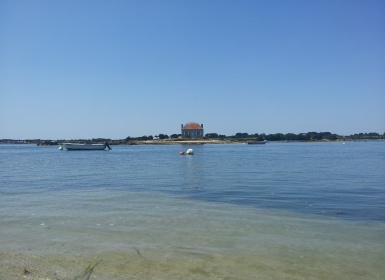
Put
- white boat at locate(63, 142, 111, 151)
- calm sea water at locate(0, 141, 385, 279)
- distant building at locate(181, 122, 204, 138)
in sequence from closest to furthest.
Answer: calm sea water at locate(0, 141, 385, 279)
white boat at locate(63, 142, 111, 151)
distant building at locate(181, 122, 204, 138)

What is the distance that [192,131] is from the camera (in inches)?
7643

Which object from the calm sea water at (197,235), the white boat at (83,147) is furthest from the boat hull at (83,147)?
the calm sea water at (197,235)

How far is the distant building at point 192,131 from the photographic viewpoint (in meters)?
193

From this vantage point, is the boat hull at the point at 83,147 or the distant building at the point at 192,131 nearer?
the boat hull at the point at 83,147

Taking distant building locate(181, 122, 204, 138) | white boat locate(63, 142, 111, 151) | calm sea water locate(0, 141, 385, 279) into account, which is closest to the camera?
calm sea water locate(0, 141, 385, 279)

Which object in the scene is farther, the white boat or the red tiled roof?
the red tiled roof

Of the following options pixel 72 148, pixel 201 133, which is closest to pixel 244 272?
pixel 72 148

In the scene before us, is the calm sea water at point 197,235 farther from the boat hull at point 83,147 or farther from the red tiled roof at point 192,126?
the red tiled roof at point 192,126

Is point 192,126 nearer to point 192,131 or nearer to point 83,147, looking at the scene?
point 192,131

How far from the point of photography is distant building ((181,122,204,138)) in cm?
19312

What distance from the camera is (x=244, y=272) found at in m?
7.95

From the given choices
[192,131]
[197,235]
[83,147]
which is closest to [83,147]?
[83,147]

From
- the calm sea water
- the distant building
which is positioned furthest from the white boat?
the calm sea water

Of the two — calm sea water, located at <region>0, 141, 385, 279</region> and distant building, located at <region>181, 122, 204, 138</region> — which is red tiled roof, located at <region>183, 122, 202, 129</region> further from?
calm sea water, located at <region>0, 141, 385, 279</region>
